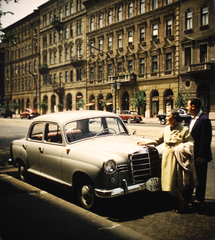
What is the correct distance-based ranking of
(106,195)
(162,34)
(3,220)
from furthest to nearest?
(162,34) → (106,195) → (3,220)

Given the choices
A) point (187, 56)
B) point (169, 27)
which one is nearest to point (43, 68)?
point (169, 27)

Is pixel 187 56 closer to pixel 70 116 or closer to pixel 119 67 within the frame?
pixel 119 67

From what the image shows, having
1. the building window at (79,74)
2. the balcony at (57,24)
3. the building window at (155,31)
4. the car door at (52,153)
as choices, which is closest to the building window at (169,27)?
the building window at (155,31)

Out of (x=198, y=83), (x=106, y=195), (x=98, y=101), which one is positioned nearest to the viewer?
(x=106, y=195)

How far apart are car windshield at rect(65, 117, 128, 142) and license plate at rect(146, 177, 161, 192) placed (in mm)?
1435

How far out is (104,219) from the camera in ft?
11.6

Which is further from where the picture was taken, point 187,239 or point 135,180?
point 135,180

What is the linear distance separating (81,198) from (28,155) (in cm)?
190

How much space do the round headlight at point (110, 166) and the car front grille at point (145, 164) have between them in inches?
12.2

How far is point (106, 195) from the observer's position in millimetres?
3578

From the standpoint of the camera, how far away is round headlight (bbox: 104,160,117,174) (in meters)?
3.63

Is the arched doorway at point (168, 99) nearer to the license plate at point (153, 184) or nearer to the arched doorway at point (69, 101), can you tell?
the arched doorway at point (69, 101)

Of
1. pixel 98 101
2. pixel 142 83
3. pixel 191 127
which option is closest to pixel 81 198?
pixel 191 127

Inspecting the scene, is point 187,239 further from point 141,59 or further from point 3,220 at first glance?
point 141,59
